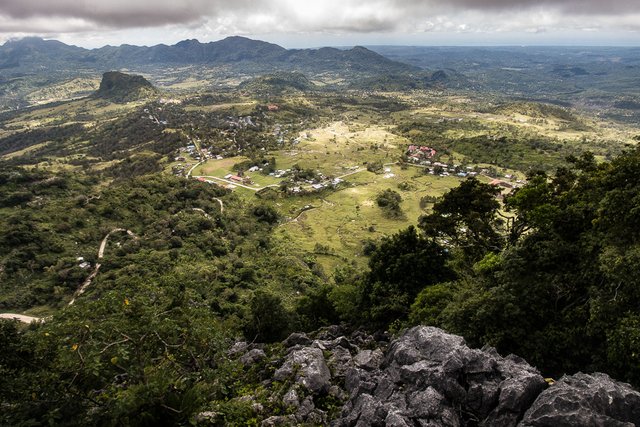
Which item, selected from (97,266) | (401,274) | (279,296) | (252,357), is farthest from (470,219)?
(97,266)

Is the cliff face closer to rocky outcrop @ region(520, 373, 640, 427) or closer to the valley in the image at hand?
rocky outcrop @ region(520, 373, 640, 427)

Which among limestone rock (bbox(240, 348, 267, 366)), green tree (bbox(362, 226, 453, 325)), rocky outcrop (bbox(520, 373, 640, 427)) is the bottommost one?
limestone rock (bbox(240, 348, 267, 366))

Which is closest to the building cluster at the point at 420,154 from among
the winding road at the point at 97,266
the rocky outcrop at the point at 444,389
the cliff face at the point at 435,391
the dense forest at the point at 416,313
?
the winding road at the point at 97,266

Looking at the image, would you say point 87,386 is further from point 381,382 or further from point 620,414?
point 620,414

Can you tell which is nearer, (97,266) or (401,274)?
(401,274)

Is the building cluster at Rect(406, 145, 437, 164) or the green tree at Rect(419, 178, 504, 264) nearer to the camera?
the green tree at Rect(419, 178, 504, 264)

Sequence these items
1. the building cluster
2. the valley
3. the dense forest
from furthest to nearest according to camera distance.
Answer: the building cluster < the valley < the dense forest

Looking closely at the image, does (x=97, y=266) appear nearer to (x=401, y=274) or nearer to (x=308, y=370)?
(x=401, y=274)

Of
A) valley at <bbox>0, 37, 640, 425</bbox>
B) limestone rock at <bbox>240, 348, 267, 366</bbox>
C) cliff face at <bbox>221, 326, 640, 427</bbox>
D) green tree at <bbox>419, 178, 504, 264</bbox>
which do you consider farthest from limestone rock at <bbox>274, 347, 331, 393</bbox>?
green tree at <bbox>419, 178, 504, 264</bbox>

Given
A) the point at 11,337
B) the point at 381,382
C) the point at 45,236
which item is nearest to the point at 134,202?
the point at 45,236

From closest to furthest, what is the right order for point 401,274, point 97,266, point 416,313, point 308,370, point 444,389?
point 444,389 → point 308,370 → point 416,313 → point 401,274 → point 97,266
